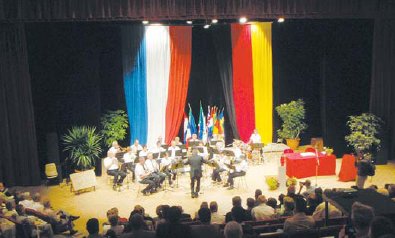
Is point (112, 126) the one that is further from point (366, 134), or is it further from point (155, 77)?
point (366, 134)

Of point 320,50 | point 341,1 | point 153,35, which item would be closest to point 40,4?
point 153,35

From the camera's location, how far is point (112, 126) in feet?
51.7

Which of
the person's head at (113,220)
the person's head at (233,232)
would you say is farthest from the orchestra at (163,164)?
the person's head at (233,232)

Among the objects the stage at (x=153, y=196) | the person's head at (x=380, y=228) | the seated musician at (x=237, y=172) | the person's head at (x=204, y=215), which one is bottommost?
the stage at (x=153, y=196)

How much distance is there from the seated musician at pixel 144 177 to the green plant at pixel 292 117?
656 centimetres

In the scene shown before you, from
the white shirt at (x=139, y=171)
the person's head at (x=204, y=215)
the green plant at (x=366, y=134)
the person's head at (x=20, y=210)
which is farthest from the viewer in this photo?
the green plant at (x=366, y=134)

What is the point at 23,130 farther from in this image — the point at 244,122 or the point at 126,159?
the point at 244,122

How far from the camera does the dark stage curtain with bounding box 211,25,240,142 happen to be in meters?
17.1

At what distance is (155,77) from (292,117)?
5.35 m

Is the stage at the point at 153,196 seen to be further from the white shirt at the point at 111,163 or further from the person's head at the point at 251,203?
the person's head at the point at 251,203

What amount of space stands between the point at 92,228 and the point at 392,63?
12.1 metres

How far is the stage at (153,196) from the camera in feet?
38.3

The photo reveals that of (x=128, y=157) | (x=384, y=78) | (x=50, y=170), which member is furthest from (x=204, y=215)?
(x=384, y=78)

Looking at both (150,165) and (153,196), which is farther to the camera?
(150,165)
